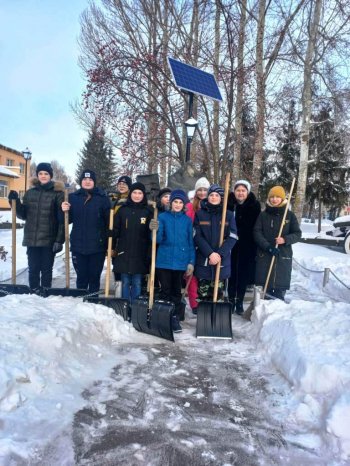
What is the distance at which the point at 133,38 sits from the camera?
12289mm

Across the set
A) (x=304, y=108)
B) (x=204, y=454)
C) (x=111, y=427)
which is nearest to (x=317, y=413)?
(x=204, y=454)

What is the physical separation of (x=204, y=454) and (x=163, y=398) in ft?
2.34

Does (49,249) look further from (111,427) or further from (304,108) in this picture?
(304,108)

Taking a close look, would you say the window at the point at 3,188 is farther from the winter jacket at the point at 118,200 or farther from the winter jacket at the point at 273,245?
the winter jacket at the point at 273,245

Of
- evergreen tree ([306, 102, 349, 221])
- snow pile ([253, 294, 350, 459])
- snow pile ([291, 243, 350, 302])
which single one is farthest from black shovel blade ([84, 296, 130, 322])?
evergreen tree ([306, 102, 349, 221])

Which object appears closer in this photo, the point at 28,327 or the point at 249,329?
the point at 28,327

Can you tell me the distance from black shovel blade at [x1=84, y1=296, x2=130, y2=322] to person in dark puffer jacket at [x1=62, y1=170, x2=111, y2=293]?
705 millimetres

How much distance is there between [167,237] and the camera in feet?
15.7

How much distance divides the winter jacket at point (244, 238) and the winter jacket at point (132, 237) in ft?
4.60

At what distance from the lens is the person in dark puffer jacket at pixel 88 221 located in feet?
16.9

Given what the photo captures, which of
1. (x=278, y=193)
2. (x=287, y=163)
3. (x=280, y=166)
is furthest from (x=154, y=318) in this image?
(x=280, y=166)

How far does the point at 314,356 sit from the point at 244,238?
103 inches

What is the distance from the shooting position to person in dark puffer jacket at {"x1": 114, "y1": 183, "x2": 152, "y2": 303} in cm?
498

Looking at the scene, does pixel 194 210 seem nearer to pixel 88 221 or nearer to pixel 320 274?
pixel 88 221
